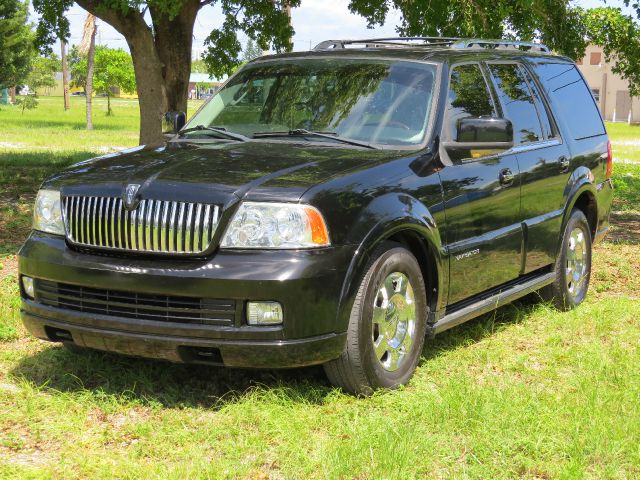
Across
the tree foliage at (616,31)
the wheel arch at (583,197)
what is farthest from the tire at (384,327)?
the tree foliage at (616,31)

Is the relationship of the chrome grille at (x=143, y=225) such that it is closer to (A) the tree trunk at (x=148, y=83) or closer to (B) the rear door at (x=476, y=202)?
(B) the rear door at (x=476, y=202)

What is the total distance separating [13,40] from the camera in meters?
49.1

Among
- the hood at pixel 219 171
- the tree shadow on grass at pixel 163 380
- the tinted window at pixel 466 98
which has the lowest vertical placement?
the tree shadow on grass at pixel 163 380

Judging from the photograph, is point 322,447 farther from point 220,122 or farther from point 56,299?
point 220,122

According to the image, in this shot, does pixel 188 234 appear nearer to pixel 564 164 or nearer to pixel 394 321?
pixel 394 321

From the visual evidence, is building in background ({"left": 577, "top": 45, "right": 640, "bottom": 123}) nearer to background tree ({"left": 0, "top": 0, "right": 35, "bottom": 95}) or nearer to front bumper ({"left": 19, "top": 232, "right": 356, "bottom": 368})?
background tree ({"left": 0, "top": 0, "right": 35, "bottom": 95})

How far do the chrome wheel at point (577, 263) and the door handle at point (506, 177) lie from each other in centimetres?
134

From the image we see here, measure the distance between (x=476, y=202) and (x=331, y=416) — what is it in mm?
1778

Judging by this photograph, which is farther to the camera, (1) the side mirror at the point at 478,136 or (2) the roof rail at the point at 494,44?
(2) the roof rail at the point at 494,44

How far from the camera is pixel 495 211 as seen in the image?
19.8 ft

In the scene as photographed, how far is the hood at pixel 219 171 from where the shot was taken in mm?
4637

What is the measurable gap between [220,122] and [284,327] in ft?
6.68

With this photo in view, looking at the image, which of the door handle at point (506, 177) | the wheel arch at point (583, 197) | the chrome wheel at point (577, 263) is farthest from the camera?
the chrome wheel at point (577, 263)

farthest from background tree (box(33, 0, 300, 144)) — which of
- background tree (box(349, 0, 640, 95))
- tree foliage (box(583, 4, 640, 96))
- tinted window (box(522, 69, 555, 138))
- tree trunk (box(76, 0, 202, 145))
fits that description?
tinted window (box(522, 69, 555, 138))
